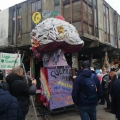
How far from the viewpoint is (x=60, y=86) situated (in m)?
6.72

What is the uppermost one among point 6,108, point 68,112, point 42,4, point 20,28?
point 42,4

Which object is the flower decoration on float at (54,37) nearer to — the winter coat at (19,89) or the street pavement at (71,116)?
the street pavement at (71,116)

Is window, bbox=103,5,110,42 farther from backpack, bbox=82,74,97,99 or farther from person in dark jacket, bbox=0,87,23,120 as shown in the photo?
person in dark jacket, bbox=0,87,23,120

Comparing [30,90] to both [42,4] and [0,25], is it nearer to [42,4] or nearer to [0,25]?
[42,4]

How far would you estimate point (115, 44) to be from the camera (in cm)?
1764

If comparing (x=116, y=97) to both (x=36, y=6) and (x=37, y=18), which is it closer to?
(x=37, y=18)

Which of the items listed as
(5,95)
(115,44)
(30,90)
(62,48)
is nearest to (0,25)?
(115,44)

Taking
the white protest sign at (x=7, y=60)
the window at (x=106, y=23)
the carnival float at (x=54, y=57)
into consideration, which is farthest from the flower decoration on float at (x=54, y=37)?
the window at (x=106, y=23)

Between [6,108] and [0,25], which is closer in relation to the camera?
[6,108]

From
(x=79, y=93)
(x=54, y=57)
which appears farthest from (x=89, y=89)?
(x=54, y=57)

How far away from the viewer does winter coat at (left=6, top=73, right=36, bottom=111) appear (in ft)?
12.9

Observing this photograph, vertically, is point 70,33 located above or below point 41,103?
above

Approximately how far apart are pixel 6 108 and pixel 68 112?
5.19 metres

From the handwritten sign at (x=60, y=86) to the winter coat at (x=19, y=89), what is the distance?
7.99 ft
